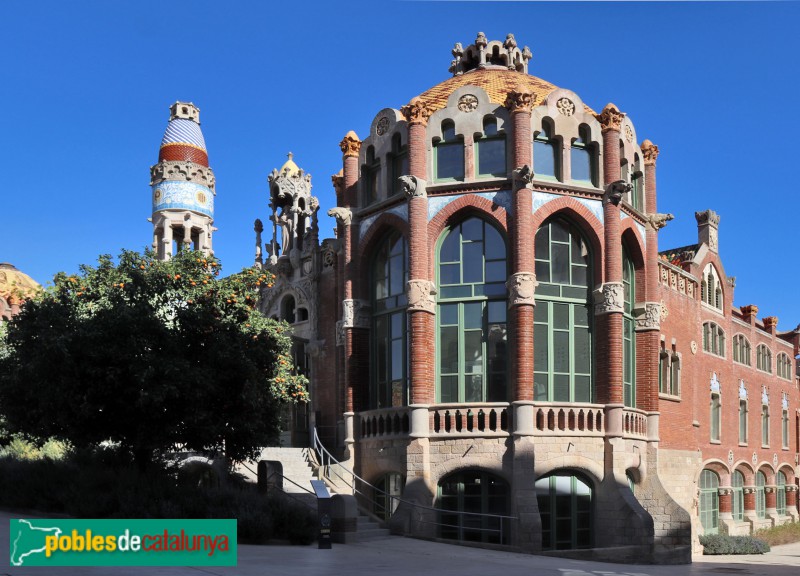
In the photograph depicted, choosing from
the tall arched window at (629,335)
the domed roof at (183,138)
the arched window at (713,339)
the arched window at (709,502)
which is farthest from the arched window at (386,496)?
the domed roof at (183,138)

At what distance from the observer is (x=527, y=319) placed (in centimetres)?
2364

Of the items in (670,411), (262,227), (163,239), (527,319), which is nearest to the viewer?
(527,319)

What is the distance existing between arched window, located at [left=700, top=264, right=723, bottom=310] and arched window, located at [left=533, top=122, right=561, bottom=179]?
12.7m

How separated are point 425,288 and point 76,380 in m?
9.03

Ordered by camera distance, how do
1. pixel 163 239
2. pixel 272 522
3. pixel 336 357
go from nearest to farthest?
pixel 272 522
pixel 336 357
pixel 163 239

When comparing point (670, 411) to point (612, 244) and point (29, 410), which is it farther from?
point (29, 410)

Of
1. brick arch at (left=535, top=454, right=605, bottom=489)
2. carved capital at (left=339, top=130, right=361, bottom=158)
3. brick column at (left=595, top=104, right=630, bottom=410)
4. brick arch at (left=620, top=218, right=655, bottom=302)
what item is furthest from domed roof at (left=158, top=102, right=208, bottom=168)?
brick arch at (left=535, top=454, right=605, bottom=489)

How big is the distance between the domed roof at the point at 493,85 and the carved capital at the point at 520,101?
1.20m

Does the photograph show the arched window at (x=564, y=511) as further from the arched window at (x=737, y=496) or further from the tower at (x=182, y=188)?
the tower at (x=182, y=188)

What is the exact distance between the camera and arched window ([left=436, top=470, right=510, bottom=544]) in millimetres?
23453

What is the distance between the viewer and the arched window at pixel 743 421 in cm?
3894

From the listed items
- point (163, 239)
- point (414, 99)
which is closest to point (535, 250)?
point (414, 99)

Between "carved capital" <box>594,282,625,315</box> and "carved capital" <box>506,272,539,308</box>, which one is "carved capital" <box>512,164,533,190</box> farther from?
"carved capital" <box>594,282,625,315</box>

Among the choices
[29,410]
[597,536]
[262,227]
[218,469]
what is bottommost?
[597,536]
